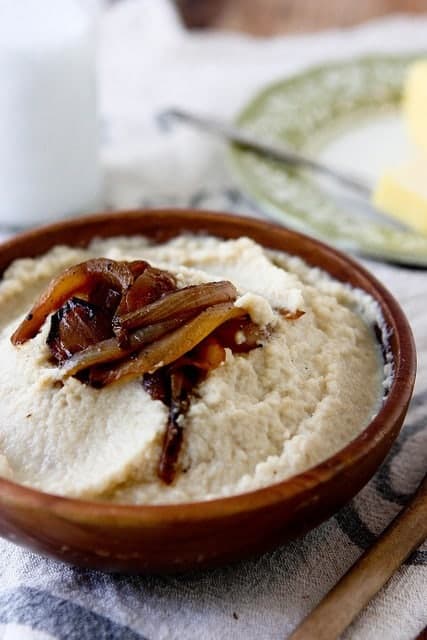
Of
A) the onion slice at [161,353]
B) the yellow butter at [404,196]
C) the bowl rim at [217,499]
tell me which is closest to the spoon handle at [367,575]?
the bowl rim at [217,499]

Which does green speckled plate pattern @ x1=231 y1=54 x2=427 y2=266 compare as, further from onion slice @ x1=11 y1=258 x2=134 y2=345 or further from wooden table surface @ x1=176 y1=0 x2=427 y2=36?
onion slice @ x1=11 y1=258 x2=134 y2=345

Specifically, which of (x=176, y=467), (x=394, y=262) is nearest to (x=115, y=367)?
(x=176, y=467)

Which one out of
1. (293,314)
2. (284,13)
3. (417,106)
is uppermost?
(293,314)

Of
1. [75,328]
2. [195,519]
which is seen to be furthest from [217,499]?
[75,328]

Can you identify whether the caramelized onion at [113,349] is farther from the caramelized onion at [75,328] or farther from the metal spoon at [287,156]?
the metal spoon at [287,156]

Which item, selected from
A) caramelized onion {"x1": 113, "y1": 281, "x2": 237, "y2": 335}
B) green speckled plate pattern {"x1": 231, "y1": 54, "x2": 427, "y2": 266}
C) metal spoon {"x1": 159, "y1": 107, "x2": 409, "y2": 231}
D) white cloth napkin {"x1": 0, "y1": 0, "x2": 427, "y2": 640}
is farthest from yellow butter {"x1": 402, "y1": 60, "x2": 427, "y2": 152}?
caramelized onion {"x1": 113, "y1": 281, "x2": 237, "y2": 335}

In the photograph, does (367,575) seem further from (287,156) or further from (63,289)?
(287,156)
